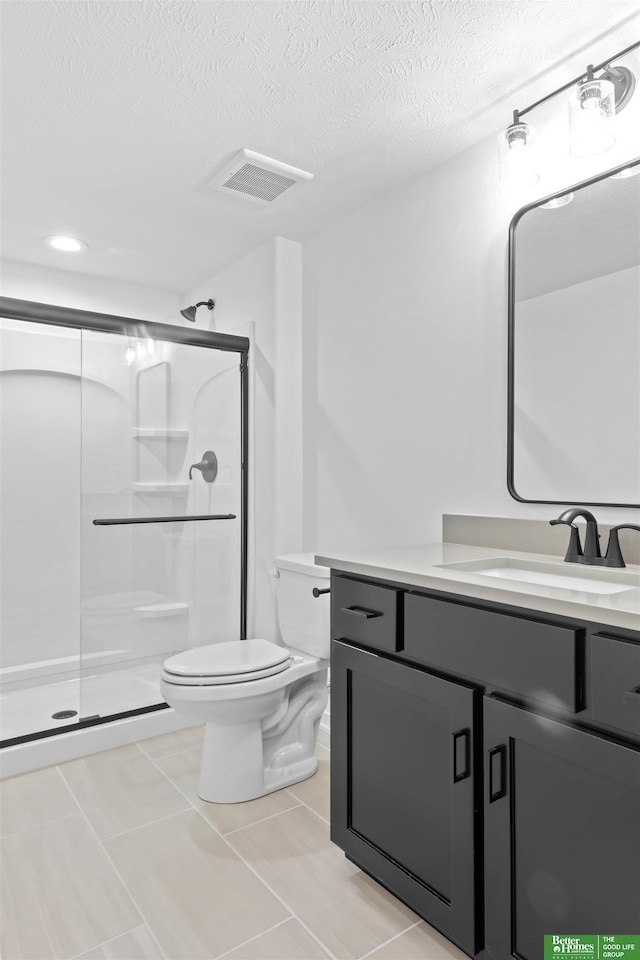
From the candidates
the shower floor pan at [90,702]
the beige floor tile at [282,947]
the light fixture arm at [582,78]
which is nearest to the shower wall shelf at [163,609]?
the shower floor pan at [90,702]

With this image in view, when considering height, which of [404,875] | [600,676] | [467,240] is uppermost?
[467,240]

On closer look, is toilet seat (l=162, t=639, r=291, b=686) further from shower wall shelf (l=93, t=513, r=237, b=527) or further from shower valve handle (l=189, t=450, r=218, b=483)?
shower valve handle (l=189, t=450, r=218, b=483)

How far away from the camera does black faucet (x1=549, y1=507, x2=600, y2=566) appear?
1515mm

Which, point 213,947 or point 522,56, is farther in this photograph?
point 522,56

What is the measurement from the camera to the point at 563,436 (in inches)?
70.2

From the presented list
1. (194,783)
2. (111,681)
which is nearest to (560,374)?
(194,783)

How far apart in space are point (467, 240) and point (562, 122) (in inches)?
17.4

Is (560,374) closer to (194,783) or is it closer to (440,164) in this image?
(440,164)

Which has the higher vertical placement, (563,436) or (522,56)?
(522,56)

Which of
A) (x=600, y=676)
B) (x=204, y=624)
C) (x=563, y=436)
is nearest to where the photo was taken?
(x=600, y=676)

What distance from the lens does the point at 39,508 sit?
3.37 m

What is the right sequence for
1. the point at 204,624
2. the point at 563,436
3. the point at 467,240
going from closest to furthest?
1. the point at 563,436
2. the point at 467,240
3. the point at 204,624

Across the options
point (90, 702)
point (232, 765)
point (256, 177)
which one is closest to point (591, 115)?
point (256, 177)

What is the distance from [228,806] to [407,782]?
910mm
